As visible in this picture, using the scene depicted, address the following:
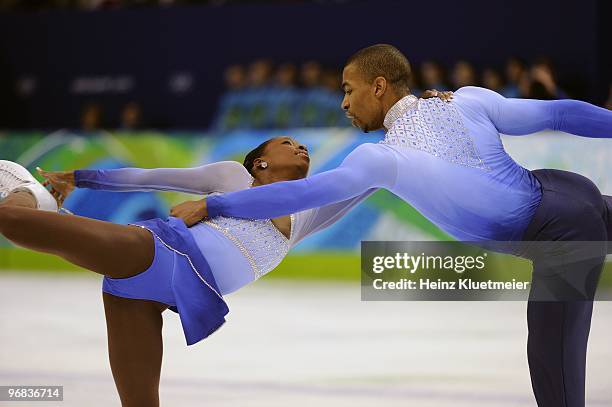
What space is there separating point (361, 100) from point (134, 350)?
1.07 metres

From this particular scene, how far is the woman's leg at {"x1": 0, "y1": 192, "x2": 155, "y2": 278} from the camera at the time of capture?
2.86 metres

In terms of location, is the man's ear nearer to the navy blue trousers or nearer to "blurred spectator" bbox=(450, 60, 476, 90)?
the navy blue trousers

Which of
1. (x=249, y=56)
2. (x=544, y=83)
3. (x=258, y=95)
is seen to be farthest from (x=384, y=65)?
(x=249, y=56)

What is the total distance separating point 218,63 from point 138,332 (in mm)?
7042

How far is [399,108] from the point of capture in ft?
10.1

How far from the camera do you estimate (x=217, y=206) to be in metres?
2.90

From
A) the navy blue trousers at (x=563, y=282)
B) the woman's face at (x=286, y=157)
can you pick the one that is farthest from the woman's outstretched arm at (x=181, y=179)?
the navy blue trousers at (x=563, y=282)

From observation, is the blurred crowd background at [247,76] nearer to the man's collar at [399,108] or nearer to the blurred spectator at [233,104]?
the blurred spectator at [233,104]

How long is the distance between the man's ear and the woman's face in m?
0.45

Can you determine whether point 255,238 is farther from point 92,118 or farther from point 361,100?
point 92,118

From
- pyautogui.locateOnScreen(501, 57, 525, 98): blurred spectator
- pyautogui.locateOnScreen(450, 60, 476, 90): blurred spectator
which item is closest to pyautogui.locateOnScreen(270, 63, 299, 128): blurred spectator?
pyautogui.locateOnScreen(450, 60, 476, 90): blurred spectator

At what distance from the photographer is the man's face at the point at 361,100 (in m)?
3.12

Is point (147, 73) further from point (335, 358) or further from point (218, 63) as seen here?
point (335, 358)

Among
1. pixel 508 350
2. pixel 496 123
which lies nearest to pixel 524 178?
pixel 496 123
